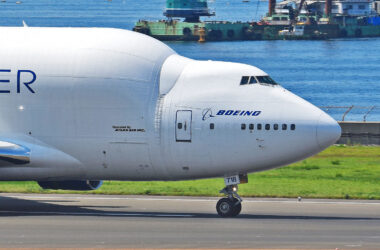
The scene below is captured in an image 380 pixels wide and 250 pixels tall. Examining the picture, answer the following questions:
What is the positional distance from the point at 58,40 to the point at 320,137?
31.4 ft

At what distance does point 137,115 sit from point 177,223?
3828mm

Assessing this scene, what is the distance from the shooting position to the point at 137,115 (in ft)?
108

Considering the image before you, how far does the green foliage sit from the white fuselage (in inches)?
260

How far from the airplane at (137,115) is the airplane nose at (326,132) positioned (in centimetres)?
3

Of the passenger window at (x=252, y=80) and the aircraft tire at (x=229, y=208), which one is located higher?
the passenger window at (x=252, y=80)

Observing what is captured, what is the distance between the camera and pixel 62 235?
29.4 m

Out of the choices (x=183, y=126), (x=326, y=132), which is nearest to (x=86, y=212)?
(x=183, y=126)

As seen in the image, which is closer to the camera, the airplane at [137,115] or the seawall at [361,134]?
the airplane at [137,115]

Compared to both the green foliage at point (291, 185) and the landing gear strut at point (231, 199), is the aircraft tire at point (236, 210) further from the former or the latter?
the green foliage at point (291, 185)

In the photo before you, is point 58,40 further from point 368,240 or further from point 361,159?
point 361,159

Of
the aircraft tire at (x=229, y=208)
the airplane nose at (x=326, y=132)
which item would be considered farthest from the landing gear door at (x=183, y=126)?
the airplane nose at (x=326, y=132)

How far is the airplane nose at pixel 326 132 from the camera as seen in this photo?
3131 centimetres

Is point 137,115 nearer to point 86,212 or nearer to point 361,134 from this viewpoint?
point 86,212

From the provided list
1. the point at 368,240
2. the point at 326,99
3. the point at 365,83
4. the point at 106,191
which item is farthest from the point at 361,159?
the point at 365,83
